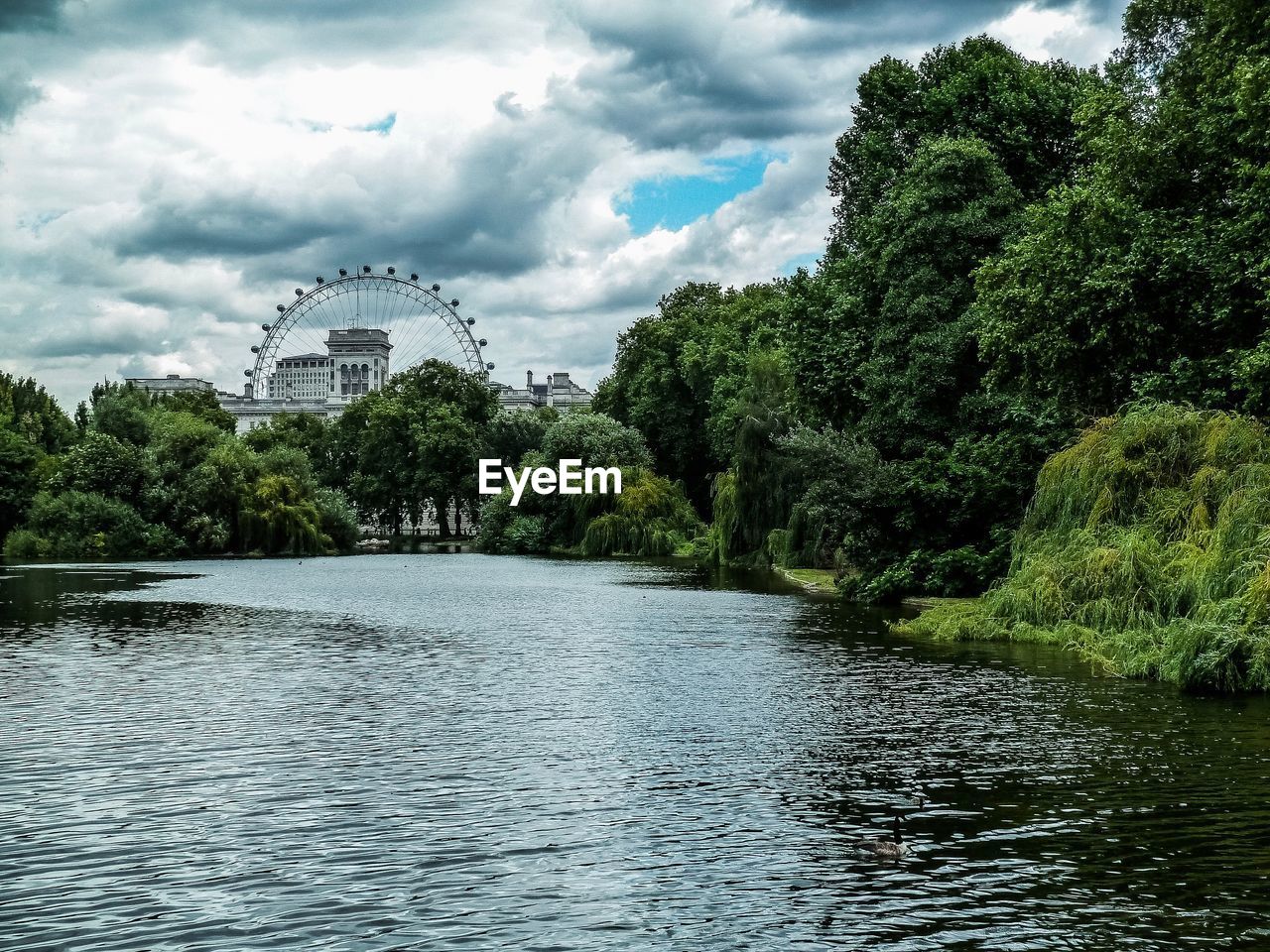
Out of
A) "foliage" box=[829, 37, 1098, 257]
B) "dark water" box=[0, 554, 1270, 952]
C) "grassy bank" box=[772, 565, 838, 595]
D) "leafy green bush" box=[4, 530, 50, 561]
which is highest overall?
"foliage" box=[829, 37, 1098, 257]

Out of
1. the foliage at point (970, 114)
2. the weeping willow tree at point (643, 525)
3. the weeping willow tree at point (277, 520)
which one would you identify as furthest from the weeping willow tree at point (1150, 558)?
the weeping willow tree at point (277, 520)

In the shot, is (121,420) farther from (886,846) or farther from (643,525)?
(886,846)

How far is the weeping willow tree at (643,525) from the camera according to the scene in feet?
262

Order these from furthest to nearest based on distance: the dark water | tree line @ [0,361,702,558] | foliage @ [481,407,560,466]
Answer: foliage @ [481,407,560,466]
tree line @ [0,361,702,558]
the dark water

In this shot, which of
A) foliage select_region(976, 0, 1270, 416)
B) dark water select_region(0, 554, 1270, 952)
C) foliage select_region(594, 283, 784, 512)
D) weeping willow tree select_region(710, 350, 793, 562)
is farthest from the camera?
foliage select_region(594, 283, 784, 512)

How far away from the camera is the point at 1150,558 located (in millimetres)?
25578

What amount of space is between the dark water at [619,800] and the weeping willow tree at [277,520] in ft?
173

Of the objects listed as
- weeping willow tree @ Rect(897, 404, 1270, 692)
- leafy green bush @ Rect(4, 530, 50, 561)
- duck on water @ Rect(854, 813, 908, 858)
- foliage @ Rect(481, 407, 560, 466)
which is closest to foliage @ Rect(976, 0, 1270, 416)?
weeping willow tree @ Rect(897, 404, 1270, 692)

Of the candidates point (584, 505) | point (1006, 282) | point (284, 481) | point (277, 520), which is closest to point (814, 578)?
point (1006, 282)

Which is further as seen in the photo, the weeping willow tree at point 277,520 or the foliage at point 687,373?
the foliage at point 687,373

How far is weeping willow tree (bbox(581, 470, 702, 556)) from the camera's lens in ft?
262

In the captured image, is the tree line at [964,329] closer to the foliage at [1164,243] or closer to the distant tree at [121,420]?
the foliage at [1164,243]

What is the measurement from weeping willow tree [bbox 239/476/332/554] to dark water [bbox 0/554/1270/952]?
Answer: 173 feet

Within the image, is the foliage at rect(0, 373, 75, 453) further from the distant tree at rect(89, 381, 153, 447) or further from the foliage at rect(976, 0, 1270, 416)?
the foliage at rect(976, 0, 1270, 416)
